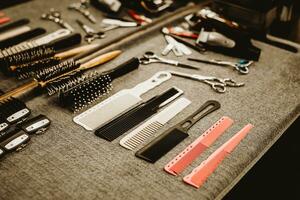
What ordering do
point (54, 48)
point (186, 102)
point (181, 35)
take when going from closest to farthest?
point (186, 102) < point (54, 48) < point (181, 35)

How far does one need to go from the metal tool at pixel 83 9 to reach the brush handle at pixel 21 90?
0.35m

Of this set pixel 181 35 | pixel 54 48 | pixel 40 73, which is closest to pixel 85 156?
pixel 40 73

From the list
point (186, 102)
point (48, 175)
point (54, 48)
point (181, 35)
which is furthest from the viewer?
point (181, 35)

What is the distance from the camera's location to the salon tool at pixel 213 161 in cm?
73

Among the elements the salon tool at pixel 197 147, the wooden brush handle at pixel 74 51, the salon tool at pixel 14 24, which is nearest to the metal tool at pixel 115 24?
the wooden brush handle at pixel 74 51

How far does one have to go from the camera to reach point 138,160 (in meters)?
0.78

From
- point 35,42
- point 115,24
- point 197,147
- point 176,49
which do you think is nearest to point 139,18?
point 115,24

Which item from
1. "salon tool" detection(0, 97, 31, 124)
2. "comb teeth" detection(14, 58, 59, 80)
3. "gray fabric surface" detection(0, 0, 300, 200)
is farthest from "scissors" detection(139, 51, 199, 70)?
"salon tool" detection(0, 97, 31, 124)

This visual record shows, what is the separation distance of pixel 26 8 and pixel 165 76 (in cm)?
55

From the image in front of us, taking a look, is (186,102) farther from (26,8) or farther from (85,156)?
(26,8)

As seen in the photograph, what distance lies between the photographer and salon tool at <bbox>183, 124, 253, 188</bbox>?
73 centimetres

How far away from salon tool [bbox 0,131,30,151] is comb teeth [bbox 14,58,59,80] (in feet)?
0.66

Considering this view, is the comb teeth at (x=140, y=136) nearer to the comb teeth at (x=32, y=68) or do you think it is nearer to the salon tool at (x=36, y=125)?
the salon tool at (x=36, y=125)

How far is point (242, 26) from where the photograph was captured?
3.92 ft
